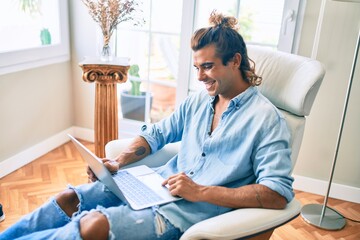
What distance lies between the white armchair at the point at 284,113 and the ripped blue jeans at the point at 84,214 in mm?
139

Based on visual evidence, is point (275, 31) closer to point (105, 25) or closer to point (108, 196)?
point (105, 25)

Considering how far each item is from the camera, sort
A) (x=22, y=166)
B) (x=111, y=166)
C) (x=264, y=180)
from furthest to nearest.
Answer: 1. (x=22, y=166)
2. (x=111, y=166)
3. (x=264, y=180)

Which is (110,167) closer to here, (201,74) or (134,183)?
(134,183)

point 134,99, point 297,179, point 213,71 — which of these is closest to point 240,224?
point 213,71

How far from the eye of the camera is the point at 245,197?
1.14 meters

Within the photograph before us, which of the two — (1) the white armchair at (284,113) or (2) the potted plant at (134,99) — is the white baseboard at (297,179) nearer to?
(2) the potted plant at (134,99)

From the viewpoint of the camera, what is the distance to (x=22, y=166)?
2492 millimetres

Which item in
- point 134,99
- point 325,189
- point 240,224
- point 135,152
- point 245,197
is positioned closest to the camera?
point 240,224

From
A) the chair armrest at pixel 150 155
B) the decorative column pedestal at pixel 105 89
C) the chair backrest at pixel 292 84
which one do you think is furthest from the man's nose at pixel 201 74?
the decorative column pedestal at pixel 105 89

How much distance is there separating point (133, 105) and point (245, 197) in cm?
183

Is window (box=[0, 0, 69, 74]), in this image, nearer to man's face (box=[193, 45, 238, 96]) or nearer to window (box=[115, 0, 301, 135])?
window (box=[115, 0, 301, 135])

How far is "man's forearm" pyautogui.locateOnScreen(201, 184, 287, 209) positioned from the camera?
1.12 metres

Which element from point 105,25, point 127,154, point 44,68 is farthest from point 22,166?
point 127,154

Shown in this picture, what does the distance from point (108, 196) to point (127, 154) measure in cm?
21
